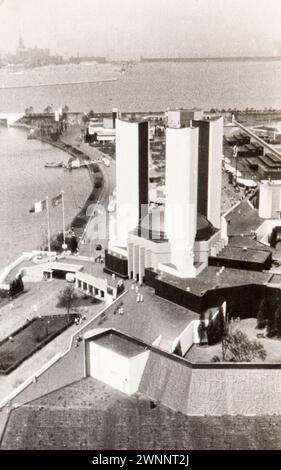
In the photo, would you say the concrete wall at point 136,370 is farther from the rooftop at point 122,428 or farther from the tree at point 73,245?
the tree at point 73,245

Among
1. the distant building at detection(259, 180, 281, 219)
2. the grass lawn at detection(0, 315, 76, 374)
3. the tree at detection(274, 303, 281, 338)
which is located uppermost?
the distant building at detection(259, 180, 281, 219)

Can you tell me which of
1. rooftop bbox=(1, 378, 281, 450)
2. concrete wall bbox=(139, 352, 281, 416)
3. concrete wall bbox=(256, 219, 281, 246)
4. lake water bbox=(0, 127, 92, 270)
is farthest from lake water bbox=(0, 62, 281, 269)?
concrete wall bbox=(139, 352, 281, 416)

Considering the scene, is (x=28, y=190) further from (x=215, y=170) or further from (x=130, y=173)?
(x=215, y=170)

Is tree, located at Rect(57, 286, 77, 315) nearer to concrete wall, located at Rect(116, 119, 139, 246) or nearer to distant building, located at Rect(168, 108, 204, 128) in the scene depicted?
concrete wall, located at Rect(116, 119, 139, 246)

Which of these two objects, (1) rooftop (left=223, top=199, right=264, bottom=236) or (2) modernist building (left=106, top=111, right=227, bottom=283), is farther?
(1) rooftop (left=223, top=199, right=264, bottom=236)

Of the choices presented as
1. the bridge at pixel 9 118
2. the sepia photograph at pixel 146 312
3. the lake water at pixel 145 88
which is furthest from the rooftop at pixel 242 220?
the lake water at pixel 145 88

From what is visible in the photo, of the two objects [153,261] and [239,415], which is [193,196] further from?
[239,415]
